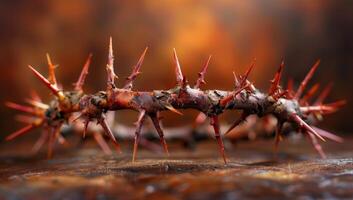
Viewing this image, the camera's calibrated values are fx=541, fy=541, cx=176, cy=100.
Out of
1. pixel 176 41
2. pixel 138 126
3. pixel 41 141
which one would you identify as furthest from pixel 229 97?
pixel 176 41

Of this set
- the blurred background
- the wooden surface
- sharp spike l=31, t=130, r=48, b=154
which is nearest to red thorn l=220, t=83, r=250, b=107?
the wooden surface

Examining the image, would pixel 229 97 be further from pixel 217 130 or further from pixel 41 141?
pixel 41 141

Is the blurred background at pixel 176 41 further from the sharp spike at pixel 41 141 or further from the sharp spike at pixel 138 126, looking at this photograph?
the sharp spike at pixel 138 126

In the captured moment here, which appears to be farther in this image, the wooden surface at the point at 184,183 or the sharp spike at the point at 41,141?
the sharp spike at the point at 41,141

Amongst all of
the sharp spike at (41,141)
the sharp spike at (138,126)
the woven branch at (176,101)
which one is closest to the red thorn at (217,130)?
the woven branch at (176,101)

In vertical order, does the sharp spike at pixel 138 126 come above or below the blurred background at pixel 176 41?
below

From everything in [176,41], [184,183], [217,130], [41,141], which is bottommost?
[184,183]

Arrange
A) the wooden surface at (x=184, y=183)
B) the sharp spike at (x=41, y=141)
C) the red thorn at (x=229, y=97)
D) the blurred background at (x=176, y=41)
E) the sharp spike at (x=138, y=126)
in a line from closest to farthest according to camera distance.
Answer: the wooden surface at (x=184, y=183), the sharp spike at (x=138, y=126), the red thorn at (x=229, y=97), the sharp spike at (x=41, y=141), the blurred background at (x=176, y=41)

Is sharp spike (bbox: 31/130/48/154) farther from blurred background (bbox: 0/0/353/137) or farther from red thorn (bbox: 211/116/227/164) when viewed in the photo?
blurred background (bbox: 0/0/353/137)
